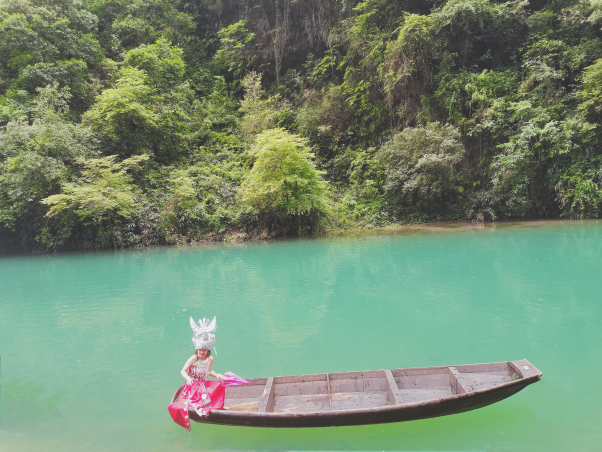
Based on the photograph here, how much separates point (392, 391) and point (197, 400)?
2.05 meters

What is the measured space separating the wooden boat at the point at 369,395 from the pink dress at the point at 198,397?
0.07 metres

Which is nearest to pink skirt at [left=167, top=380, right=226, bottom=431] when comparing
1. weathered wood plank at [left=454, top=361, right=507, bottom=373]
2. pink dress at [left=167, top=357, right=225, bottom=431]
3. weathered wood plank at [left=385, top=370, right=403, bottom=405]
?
pink dress at [left=167, top=357, right=225, bottom=431]

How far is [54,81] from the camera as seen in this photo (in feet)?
70.1

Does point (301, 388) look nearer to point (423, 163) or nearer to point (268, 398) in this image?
point (268, 398)

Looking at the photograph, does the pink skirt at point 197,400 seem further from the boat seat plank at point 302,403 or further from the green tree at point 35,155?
the green tree at point 35,155

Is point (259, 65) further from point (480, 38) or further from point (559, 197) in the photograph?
point (559, 197)

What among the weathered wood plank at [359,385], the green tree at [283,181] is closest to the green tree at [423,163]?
the green tree at [283,181]

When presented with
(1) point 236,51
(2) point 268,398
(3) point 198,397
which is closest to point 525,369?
(2) point 268,398

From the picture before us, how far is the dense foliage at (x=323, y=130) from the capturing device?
1836 cm

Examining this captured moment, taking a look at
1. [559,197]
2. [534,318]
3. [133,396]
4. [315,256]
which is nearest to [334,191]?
[315,256]

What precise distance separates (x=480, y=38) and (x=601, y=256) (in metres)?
17.8

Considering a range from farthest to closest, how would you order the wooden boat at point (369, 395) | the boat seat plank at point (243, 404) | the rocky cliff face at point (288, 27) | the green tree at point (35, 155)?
the rocky cliff face at point (288, 27)
the green tree at point (35, 155)
the boat seat plank at point (243, 404)
the wooden boat at point (369, 395)

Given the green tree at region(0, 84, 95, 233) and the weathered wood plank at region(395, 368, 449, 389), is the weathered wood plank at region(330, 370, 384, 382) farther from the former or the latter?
the green tree at region(0, 84, 95, 233)

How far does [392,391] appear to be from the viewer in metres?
4.01
